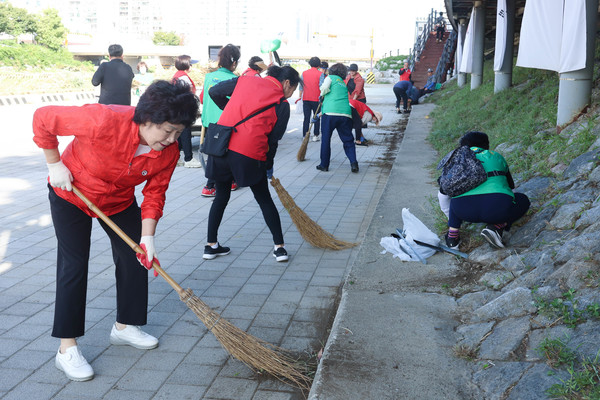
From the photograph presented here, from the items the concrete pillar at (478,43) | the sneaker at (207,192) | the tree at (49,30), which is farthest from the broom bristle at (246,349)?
the tree at (49,30)

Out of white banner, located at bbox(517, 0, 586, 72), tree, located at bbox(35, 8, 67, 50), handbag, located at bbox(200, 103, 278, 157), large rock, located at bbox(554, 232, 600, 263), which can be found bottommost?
large rock, located at bbox(554, 232, 600, 263)

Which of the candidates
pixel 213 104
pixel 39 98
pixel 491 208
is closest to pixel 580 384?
pixel 491 208

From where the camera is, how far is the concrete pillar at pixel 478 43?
15.8 metres

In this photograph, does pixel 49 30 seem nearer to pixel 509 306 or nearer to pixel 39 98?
pixel 39 98

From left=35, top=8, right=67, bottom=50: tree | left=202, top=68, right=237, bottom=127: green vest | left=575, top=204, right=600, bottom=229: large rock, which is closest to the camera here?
left=575, top=204, right=600, bottom=229: large rock

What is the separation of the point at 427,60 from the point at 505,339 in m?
28.2

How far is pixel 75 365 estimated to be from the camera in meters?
3.10

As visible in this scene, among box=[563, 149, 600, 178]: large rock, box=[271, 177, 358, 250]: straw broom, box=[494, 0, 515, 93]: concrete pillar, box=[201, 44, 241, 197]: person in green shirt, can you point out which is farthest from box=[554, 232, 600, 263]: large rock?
box=[494, 0, 515, 93]: concrete pillar

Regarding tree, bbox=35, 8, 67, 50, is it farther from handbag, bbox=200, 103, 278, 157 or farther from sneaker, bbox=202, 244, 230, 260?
handbag, bbox=200, 103, 278, 157

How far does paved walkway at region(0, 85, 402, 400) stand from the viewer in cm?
311

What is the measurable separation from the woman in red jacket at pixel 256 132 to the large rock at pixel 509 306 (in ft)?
6.56

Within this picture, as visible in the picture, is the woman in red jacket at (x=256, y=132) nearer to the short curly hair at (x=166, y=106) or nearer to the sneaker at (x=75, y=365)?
the short curly hair at (x=166, y=106)

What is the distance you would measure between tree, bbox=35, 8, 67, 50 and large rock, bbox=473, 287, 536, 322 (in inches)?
2746

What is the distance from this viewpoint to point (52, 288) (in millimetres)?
4359
